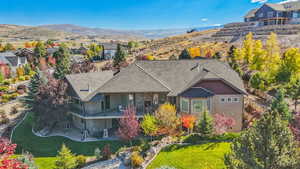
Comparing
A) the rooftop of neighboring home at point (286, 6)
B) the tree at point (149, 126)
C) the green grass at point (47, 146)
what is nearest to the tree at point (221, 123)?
the tree at point (149, 126)

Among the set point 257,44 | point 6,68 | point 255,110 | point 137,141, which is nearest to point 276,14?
point 257,44

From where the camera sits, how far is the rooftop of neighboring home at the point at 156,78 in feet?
87.2

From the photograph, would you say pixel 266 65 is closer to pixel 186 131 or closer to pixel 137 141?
pixel 186 131

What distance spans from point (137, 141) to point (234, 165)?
49.4 ft

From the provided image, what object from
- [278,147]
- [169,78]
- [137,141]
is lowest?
[137,141]

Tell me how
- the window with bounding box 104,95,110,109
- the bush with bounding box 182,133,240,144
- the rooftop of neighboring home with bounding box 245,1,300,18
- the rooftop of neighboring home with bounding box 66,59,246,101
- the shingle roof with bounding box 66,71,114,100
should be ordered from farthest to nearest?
the rooftop of neighboring home with bounding box 245,1,300,18 < the window with bounding box 104,95,110,109 < the shingle roof with bounding box 66,71,114,100 < the rooftop of neighboring home with bounding box 66,59,246,101 < the bush with bounding box 182,133,240,144

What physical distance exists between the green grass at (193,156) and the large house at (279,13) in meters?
78.8

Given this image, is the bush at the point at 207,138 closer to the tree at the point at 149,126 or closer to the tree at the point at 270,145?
the tree at the point at 149,126

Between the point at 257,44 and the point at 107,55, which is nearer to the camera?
the point at 257,44

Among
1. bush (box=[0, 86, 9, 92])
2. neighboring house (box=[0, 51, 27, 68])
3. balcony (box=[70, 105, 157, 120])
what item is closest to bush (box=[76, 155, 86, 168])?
balcony (box=[70, 105, 157, 120])

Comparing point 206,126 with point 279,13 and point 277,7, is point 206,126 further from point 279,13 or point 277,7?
point 277,7

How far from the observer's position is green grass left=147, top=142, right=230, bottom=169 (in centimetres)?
1769

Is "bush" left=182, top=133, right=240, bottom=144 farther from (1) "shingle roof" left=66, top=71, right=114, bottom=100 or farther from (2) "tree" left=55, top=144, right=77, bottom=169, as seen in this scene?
(1) "shingle roof" left=66, top=71, right=114, bottom=100

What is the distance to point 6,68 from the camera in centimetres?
6462
